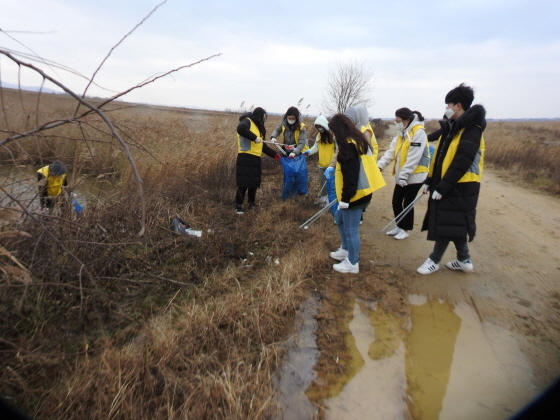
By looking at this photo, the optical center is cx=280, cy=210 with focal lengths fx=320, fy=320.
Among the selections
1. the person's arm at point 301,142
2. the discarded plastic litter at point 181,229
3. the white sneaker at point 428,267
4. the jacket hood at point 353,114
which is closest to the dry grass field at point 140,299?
the discarded plastic litter at point 181,229

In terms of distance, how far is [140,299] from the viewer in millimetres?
3162

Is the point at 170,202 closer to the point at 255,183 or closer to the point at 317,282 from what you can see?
the point at 255,183

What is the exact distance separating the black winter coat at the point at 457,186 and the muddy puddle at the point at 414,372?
89cm

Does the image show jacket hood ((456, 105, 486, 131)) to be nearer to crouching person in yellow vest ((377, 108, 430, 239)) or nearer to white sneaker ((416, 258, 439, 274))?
crouching person in yellow vest ((377, 108, 430, 239))

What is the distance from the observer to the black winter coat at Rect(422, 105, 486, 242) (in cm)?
311

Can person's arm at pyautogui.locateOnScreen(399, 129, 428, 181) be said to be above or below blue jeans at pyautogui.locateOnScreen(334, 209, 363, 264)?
above

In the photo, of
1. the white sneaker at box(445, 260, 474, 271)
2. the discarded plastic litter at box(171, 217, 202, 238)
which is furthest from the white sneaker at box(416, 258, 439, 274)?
the discarded plastic litter at box(171, 217, 202, 238)

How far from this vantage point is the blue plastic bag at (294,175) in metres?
5.96

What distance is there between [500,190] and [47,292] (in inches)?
371

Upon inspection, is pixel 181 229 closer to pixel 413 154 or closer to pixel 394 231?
pixel 394 231

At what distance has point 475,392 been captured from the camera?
219cm

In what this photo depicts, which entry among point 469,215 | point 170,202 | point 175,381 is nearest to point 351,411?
point 175,381

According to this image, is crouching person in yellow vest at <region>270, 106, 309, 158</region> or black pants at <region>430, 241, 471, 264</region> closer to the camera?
black pants at <region>430, 241, 471, 264</region>

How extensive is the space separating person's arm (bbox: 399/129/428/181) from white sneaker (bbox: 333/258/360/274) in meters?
1.49
